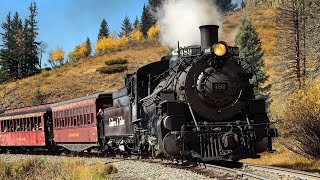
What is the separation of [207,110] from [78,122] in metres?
10.6

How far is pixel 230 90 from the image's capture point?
1199 cm

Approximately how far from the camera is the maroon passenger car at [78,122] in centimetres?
1947

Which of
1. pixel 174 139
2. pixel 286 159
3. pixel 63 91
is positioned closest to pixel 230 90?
pixel 174 139

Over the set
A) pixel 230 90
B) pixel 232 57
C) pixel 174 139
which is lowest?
pixel 174 139

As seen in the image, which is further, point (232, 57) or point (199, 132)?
point (232, 57)

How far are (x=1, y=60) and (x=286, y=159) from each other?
73.4 meters

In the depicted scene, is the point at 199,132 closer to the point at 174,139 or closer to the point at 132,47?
the point at 174,139

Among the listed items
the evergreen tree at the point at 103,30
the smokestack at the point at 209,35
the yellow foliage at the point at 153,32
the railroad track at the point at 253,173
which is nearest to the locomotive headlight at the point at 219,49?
the smokestack at the point at 209,35

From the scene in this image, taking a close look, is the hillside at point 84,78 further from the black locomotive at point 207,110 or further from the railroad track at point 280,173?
the railroad track at point 280,173

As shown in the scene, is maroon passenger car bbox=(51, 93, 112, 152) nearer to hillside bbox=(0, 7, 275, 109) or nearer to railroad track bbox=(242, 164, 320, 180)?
railroad track bbox=(242, 164, 320, 180)

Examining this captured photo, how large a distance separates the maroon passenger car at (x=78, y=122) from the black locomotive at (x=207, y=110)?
6.46 meters

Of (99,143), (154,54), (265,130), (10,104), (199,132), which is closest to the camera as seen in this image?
(199,132)

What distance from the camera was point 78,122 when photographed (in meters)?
21.0

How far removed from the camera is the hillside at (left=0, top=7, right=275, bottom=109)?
57.8 metres
